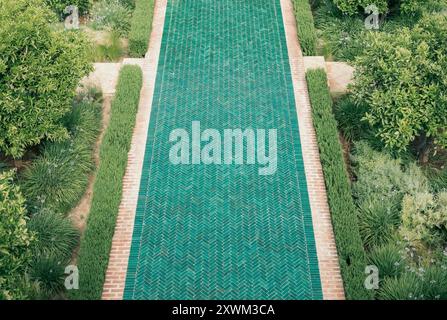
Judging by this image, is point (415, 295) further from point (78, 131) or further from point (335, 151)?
point (78, 131)

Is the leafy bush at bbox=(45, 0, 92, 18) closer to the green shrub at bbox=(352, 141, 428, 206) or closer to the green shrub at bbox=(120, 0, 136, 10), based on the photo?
the green shrub at bbox=(120, 0, 136, 10)

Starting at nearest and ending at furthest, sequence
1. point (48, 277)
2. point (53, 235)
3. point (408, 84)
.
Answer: point (48, 277) → point (53, 235) → point (408, 84)

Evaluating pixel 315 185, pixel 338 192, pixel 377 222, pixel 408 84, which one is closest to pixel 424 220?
pixel 377 222

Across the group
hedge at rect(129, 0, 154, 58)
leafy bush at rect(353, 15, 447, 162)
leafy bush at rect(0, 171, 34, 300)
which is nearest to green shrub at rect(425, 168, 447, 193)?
leafy bush at rect(353, 15, 447, 162)

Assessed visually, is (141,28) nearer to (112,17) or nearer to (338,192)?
(112,17)
